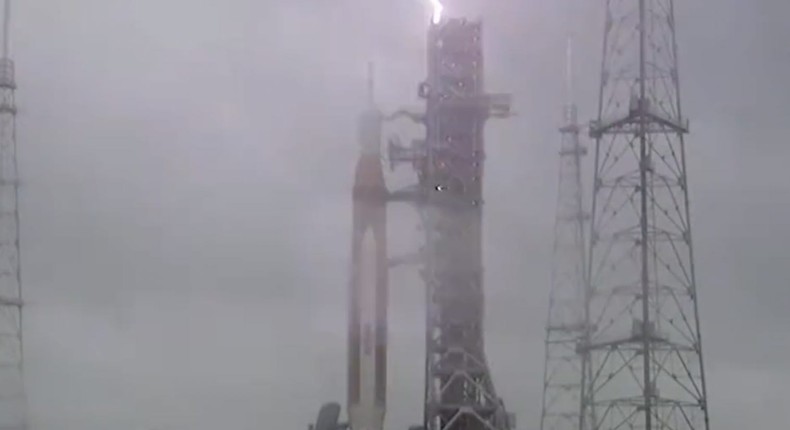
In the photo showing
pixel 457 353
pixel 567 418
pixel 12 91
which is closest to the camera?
pixel 457 353

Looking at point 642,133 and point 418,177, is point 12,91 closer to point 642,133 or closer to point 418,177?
point 418,177

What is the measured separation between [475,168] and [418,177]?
243 cm

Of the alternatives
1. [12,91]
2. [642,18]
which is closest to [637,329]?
[642,18]

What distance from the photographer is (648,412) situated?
65312 millimetres

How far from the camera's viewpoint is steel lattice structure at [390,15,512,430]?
2571 inches

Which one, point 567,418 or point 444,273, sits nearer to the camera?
point 444,273

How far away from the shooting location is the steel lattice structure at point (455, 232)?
6531 centimetres

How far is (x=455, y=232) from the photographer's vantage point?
66250 mm

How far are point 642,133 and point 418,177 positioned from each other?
869 cm

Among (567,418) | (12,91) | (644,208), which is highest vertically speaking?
(12,91)

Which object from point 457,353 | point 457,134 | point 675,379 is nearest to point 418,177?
point 457,134

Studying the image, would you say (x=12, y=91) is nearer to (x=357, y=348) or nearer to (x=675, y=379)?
(x=357, y=348)

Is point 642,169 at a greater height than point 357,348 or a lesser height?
greater

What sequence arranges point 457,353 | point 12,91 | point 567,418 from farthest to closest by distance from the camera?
1. point 567,418
2. point 12,91
3. point 457,353
